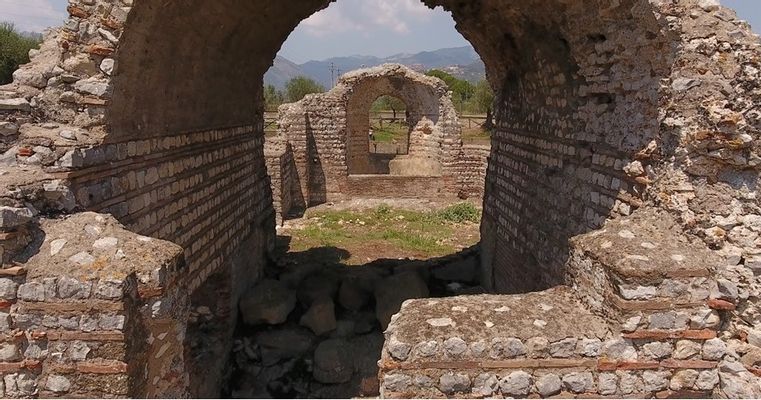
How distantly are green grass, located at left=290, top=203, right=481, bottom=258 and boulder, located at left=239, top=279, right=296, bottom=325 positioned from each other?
4.50 meters

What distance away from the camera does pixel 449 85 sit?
155 feet

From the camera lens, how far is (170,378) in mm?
4324

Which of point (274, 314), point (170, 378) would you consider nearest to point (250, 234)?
point (274, 314)

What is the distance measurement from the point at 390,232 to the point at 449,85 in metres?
34.4

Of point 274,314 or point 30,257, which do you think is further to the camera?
point 274,314

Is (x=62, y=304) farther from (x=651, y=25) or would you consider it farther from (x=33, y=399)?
(x=651, y=25)

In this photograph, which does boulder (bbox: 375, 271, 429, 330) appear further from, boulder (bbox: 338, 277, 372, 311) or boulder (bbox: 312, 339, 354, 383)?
boulder (bbox: 312, 339, 354, 383)

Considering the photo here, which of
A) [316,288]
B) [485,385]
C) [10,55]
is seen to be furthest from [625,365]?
[10,55]

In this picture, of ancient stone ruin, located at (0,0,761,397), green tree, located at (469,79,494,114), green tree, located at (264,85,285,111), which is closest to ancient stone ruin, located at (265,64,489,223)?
ancient stone ruin, located at (0,0,761,397)

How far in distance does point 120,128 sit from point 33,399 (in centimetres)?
239

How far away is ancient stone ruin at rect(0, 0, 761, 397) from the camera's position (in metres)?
3.65

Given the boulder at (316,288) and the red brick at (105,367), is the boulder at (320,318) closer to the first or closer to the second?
the boulder at (316,288)

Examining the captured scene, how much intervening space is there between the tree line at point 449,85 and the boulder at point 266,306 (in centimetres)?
3724

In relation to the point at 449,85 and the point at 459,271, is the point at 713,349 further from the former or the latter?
the point at 449,85
